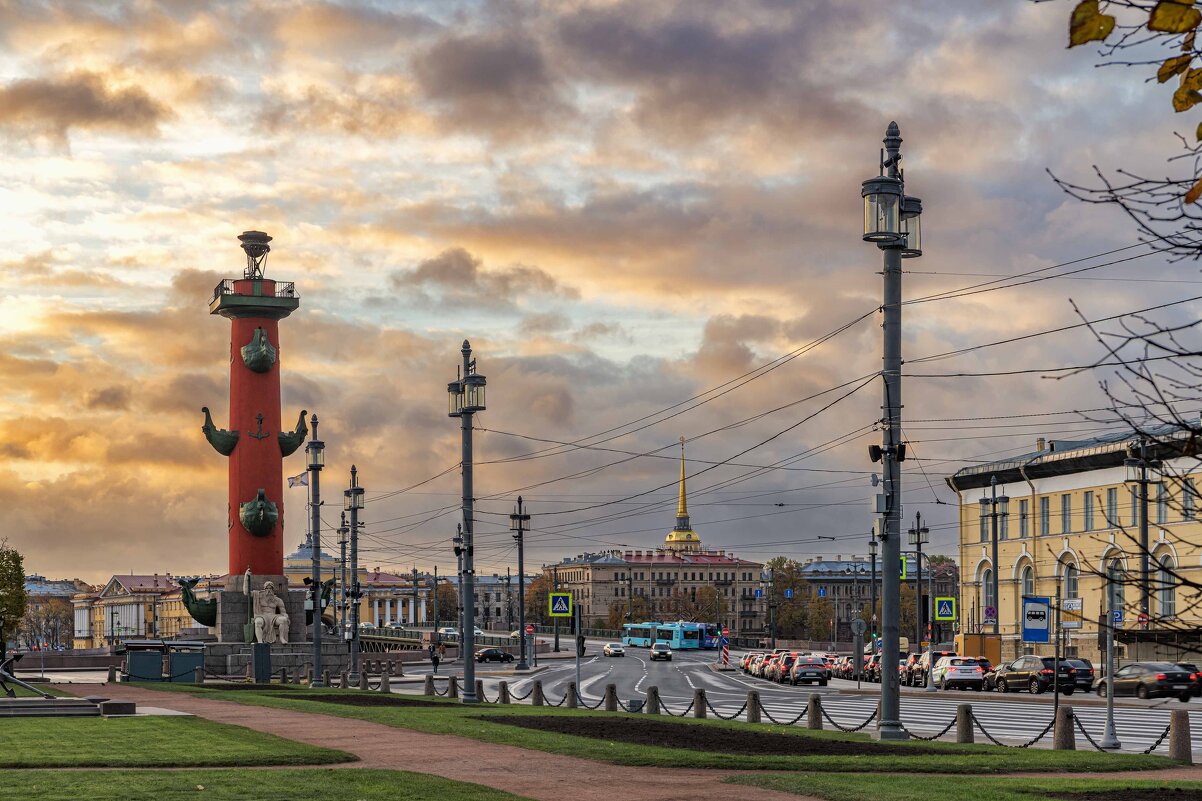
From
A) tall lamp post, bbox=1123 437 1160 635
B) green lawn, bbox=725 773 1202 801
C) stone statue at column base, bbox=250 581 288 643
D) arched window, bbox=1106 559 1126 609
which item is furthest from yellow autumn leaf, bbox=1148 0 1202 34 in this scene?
stone statue at column base, bbox=250 581 288 643

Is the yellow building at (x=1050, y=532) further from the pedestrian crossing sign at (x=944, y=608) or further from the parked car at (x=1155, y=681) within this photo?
the parked car at (x=1155, y=681)

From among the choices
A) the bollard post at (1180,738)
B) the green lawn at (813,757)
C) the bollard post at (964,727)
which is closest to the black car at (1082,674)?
the green lawn at (813,757)

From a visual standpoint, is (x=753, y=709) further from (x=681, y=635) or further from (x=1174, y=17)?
(x=681, y=635)

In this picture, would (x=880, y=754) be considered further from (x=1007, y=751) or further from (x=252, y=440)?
(x=252, y=440)

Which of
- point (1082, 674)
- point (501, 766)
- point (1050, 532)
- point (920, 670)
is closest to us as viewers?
point (501, 766)

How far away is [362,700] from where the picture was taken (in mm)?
45094

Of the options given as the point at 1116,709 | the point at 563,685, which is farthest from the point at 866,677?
the point at 1116,709

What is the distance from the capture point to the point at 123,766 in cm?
2256

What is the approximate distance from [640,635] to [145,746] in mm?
134413

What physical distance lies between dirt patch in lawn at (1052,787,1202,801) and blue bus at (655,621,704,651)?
12653 cm

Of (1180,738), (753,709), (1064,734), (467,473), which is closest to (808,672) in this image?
(467,473)

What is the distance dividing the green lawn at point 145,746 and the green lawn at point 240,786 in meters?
1.46

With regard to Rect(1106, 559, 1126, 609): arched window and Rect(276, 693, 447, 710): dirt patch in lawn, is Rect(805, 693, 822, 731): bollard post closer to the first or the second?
Rect(1106, 559, 1126, 609): arched window

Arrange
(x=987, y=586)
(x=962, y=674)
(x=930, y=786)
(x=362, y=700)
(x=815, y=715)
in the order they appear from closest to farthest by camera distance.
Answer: (x=930, y=786), (x=815, y=715), (x=362, y=700), (x=962, y=674), (x=987, y=586)
